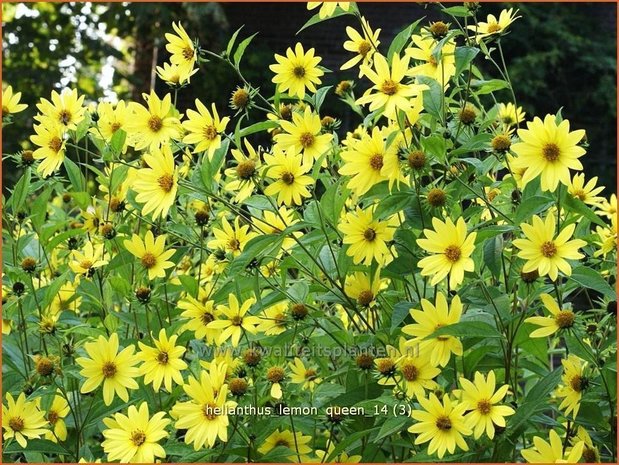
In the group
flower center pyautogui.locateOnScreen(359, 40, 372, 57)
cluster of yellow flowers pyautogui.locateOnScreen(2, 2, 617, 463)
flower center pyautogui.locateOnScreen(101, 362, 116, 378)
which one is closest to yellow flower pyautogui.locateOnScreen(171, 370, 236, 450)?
cluster of yellow flowers pyautogui.locateOnScreen(2, 2, 617, 463)

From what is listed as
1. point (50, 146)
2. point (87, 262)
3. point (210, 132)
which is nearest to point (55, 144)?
point (50, 146)

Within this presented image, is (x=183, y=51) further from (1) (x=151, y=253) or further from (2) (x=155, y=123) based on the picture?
(1) (x=151, y=253)

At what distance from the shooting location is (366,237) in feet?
3.42

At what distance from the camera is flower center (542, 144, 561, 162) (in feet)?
3.18

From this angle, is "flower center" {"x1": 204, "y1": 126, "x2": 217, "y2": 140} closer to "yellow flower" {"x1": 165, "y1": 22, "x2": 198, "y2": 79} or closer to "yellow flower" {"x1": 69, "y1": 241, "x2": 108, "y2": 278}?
"yellow flower" {"x1": 165, "y1": 22, "x2": 198, "y2": 79}

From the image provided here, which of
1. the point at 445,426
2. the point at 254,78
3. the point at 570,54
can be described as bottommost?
the point at 445,426

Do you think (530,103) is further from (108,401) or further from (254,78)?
(108,401)

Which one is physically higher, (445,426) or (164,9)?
(164,9)

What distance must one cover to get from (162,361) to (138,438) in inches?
4.3

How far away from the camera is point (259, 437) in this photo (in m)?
1.07

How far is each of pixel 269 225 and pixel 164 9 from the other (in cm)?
414

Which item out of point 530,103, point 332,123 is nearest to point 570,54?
point 530,103

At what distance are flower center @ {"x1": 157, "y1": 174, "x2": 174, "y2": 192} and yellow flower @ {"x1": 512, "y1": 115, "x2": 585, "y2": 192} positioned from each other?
0.44m

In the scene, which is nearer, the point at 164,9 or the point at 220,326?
the point at 220,326
